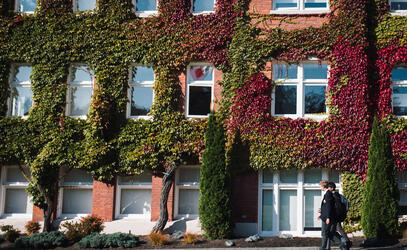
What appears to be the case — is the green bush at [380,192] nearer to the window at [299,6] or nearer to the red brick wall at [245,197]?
the red brick wall at [245,197]

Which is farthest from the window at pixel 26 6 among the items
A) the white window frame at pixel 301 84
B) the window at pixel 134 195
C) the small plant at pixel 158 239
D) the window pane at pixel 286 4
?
the small plant at pixel 158 239

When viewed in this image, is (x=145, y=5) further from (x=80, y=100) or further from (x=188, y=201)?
(x=188, y=201)

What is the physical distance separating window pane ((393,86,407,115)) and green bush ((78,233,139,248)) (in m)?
9.49

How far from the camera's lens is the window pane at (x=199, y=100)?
52.4ft

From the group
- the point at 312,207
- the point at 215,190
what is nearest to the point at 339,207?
the point at 312,207

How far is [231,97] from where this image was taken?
50.9 feet

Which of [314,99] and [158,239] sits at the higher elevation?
[314,99]

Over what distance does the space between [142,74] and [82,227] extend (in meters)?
5.57

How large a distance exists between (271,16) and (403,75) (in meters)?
4.87

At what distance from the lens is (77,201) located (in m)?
16.1

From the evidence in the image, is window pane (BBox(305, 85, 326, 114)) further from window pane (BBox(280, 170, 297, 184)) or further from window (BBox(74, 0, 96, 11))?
window (BBox(74, 0, 96, 11))

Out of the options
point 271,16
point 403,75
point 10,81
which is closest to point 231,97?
point 271,16

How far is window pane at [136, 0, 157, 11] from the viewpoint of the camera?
1670 centimetres

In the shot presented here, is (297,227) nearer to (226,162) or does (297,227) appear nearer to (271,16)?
(226,162)
